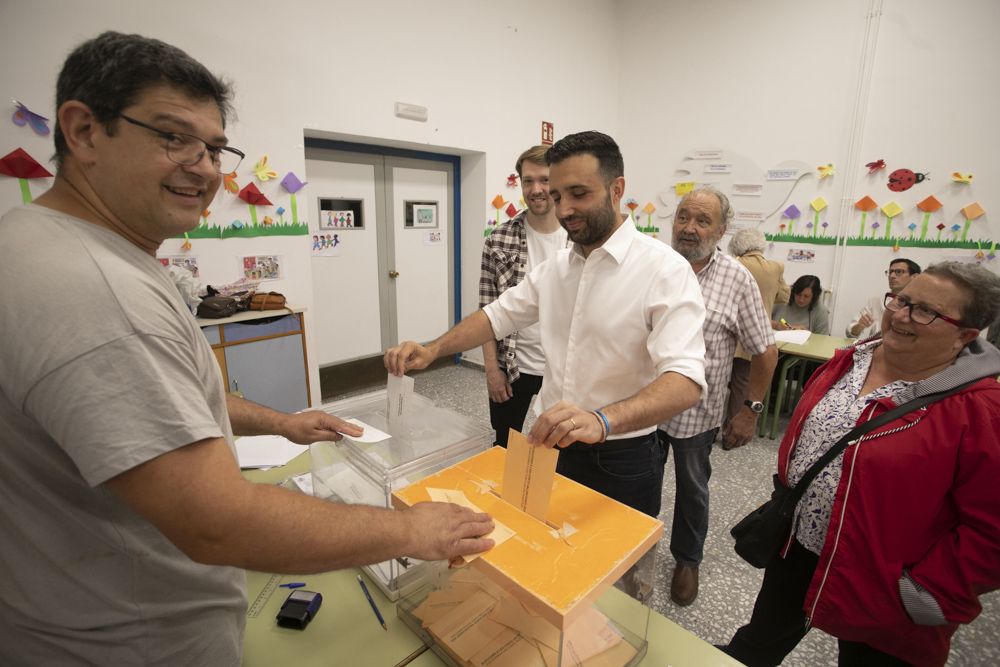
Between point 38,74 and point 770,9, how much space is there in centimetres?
561

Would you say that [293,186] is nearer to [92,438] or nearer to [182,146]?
[182,146]

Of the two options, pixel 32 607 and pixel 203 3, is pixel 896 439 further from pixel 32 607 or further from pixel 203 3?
pixel 203 3

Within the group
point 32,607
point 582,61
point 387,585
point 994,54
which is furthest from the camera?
point 582,61

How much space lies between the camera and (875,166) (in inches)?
163

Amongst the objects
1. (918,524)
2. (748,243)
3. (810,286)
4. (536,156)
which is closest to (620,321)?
(918,524)

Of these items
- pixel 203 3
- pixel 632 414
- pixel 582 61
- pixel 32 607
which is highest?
pixel 582 61

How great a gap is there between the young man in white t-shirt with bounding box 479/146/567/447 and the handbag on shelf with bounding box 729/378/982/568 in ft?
3.21

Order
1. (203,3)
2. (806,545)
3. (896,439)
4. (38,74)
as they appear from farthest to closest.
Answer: (203,3) → (38,74) → (806,545) → (896,439)

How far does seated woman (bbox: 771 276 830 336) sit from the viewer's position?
4012 mm

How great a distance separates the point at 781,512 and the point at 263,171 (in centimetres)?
340

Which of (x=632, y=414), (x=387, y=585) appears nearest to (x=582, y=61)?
(x=632, y=414)

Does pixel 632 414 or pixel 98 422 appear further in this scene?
pixel 632 414

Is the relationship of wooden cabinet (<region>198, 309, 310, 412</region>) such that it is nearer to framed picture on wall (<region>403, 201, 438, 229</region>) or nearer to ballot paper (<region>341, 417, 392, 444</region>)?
framed picture on wall (<region>403, 201, 438, 229</region>)

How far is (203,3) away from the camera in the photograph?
2824 millimetres
